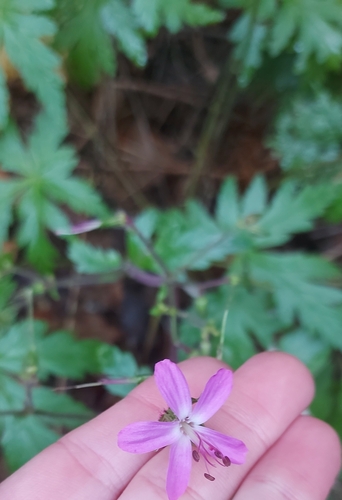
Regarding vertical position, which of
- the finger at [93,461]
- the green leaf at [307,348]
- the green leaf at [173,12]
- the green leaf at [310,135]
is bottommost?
the finger at [93,461]

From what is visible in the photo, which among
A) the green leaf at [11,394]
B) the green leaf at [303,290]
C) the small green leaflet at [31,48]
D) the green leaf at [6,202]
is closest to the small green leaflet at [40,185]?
the green leaf at [6,202]

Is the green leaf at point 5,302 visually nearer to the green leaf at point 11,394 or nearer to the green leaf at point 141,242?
the green leaf at point 11,394

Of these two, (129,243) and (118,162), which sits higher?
(118,162)

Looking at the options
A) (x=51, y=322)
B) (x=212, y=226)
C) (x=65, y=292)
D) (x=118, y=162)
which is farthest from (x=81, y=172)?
(x=212, y=226)

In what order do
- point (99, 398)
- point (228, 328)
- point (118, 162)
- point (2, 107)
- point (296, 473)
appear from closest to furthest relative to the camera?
point (296, 473)
point (2, 107)
point (228, 328)
point (99, 398)
point (118, 162)

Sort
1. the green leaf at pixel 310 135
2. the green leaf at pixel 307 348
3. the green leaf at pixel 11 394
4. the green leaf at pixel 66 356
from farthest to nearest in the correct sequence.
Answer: the green leaf at pixel 310 135, the green leaf at pixel 307 348, the green leaf at pixel 66 356, the green leaf at pixel 11 394

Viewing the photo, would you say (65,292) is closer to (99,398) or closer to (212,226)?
(99,398)

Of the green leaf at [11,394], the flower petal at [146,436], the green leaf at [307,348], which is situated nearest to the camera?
the flower petal at [146,436]
